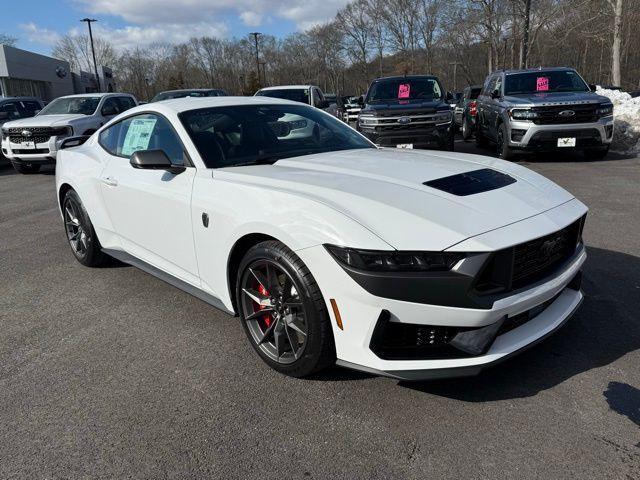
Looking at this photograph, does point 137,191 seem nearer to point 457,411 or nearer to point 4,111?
point 457,411

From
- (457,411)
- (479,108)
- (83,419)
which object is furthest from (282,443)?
(479,108)

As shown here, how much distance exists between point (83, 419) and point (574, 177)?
28.5 ft

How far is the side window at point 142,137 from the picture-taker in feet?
12.2

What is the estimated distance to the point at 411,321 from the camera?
2.40 m

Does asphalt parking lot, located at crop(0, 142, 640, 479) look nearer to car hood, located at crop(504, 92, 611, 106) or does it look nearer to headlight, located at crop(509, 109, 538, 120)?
headlight, located at crop(509, 109, 538, 120)

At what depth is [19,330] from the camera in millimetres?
3771

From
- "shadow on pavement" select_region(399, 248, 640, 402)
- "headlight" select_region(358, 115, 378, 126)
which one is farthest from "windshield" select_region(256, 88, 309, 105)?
"shadow on pavement" select_region(399, 248, 640, 402)

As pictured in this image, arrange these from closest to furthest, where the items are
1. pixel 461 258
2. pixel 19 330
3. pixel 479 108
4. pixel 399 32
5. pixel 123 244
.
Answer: pixel 461 258 → pixel 19 330 → pixel 123 244 → pixel 479 108 → pixel 399 32

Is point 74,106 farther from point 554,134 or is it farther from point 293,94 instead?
point 554,134

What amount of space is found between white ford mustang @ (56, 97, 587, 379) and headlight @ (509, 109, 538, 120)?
716cm

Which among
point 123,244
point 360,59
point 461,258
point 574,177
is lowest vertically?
point 574,177

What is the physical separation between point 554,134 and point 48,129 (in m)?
11.1

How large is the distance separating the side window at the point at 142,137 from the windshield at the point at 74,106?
9810 millimetres

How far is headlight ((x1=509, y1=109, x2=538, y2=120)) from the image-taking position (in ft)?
33.0
